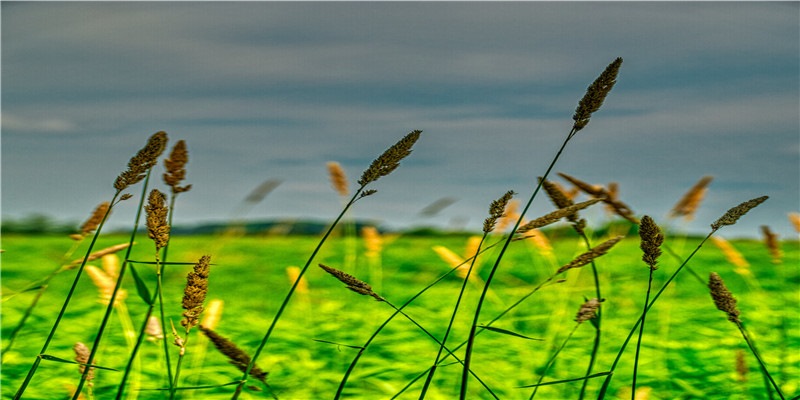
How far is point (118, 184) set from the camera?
96cm

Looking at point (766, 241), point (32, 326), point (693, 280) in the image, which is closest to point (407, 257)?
point (693, 280)

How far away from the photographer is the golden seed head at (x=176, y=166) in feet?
3.55

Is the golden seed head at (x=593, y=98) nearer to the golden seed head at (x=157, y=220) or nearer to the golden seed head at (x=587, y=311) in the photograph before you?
the golden seed head at (x=587, y=311)

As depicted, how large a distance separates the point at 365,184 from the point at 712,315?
3051 mm

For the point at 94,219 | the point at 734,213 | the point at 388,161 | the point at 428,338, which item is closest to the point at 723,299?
the point at 734,213

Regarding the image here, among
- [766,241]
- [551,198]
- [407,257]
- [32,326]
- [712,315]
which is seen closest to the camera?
[551,198]

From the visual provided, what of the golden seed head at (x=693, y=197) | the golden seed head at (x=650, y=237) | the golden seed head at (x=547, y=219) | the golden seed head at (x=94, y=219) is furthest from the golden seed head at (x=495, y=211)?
the golden seed head at (x=693, y=197)

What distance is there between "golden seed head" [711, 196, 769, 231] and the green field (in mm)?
578

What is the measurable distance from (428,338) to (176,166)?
2139 millimetres

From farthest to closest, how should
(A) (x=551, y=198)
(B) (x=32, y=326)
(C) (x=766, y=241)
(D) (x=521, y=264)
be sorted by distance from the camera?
(D) (x=521, y=264) < (B) (x=32, y=326) < (C) (x=766, y=241) < (A) (x=551, y=198)

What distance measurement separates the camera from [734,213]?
99 centimetres

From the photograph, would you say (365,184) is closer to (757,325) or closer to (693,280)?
(757,325)

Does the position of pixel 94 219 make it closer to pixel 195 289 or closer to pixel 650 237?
pixel 195 289

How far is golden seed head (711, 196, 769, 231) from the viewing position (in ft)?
3.20
